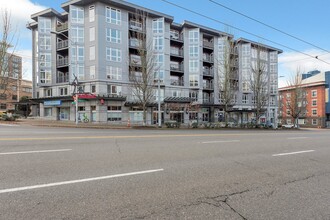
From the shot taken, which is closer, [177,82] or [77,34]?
[77,34]

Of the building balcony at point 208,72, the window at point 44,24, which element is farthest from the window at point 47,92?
the building balcony at point 208,72

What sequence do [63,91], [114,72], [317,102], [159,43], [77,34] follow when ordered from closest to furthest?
1. [77,34]
2. [114,72]
3. [63,91]
4. [159,43]
5. [317,102]

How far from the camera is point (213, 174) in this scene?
504 centimetres

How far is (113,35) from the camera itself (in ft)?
112

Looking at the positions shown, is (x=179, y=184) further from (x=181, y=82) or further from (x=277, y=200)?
(x=181, y=82)

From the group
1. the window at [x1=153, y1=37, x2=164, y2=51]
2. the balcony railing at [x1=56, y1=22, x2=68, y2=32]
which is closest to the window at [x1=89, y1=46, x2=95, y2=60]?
the balcony railing at [x1=56, y1=22, x2=68, y2=32]

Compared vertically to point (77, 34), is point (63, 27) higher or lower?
higher

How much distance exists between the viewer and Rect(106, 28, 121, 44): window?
33.5 meters

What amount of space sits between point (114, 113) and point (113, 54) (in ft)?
33.0

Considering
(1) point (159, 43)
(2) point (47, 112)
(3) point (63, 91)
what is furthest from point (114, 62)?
(2) point (47, 112)

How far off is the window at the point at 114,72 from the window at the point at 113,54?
1.54 meters

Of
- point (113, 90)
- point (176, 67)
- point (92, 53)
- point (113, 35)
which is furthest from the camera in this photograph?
point (176, 67)

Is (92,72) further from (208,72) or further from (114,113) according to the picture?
(208,72)

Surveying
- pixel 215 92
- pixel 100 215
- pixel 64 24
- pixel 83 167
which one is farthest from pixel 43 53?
pixel 100 215
